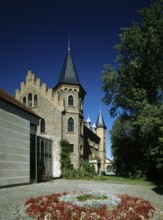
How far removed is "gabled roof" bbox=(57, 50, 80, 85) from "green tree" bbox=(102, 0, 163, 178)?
880 centimetres

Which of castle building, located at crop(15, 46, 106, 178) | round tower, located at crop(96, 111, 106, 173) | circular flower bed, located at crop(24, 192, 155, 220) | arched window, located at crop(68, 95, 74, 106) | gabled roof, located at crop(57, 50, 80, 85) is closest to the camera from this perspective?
circular flower bed, located at crop(24, 192, 155, 220)

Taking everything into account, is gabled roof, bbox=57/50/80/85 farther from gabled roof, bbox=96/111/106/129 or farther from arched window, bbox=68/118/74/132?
gabled roof, bbox=96/111/106/129

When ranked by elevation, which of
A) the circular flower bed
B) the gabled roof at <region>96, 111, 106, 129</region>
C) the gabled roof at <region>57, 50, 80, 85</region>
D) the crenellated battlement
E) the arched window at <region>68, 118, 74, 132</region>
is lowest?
the circular flower bed

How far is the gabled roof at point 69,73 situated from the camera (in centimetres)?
3791

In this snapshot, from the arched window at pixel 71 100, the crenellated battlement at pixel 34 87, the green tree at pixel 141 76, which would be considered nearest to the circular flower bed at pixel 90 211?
the green tree at pixel 141 76

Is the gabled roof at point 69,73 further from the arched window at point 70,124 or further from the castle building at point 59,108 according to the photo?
the arched window at point 70,124

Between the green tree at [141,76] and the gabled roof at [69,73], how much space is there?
8.80 metres

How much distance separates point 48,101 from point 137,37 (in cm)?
1450

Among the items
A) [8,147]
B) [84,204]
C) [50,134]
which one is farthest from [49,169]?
[84,204]

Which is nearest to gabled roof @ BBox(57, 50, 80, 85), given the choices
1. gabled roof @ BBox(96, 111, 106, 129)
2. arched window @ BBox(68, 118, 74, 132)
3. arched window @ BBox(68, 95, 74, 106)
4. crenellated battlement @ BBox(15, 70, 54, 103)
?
arched window @ BBox(68, 95, 74, 106)

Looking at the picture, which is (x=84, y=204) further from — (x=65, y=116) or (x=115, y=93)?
(x=65, y=116)

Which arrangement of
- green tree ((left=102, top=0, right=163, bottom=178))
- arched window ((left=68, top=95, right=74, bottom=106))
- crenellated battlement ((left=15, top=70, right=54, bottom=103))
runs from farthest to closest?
1. arched window ((left=68, top=95, right=74, bottom=106))
2. crenellated battlement ((left=15, top=70, right=54, bottom=103))
3. green tree ((left=102, top=0, right=163, bottom=178))

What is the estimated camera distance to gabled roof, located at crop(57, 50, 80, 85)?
37.9 m

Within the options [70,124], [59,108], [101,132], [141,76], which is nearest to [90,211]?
[141,76]
